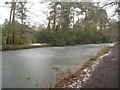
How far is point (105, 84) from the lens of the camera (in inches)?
71.9

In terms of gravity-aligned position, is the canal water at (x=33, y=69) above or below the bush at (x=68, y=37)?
below

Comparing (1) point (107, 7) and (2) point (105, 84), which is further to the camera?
(1) point (107, 7)

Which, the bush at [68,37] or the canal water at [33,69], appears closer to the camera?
the canal water at [33,69]

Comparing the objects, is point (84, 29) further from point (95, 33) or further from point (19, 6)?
point (19, 6)

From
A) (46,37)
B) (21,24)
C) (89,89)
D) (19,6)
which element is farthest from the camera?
(46,37)

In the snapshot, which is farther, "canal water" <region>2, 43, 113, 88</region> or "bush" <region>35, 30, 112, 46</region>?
"bush" <region>35, 30, 112, 46</region>

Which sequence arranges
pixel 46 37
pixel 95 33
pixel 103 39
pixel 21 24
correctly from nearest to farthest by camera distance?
pixel 21 24, pixel 46 37, pixel 95 33, pixel 103 39

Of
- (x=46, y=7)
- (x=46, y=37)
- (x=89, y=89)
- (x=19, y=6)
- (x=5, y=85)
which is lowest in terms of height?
(x=5, y=85)

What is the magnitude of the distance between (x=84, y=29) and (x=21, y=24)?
10.2m

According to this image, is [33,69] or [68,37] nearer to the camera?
[33,69]

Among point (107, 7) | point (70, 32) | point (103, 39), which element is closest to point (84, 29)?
point (70, 32)

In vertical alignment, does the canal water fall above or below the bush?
below

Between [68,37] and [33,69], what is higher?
[68,37]

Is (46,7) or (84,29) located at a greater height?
(46,7)
